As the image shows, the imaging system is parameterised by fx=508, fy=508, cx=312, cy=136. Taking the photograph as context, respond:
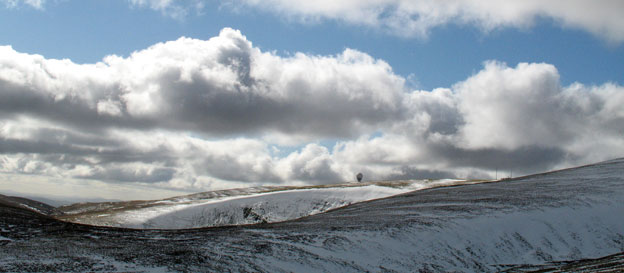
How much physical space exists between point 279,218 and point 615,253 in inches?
2357

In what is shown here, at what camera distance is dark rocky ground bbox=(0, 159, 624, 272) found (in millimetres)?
29469

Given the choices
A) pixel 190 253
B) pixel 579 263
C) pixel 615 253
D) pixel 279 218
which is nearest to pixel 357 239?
pixel 190 253

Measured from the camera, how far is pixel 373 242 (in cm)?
3775

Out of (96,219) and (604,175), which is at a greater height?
(604,175)

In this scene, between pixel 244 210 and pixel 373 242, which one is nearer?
pixel 373 242

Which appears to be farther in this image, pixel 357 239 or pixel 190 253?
pixel 357 239

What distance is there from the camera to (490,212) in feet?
161

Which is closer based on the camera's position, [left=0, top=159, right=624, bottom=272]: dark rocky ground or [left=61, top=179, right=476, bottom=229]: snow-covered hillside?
[left=0, top=159, right=624, bottom=272]: dark rocky ground

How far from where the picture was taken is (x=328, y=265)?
3206 centimetres

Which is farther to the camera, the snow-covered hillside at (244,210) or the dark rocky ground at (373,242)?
the snow-covered hillside at (244,210)

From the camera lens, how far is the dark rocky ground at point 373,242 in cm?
2947

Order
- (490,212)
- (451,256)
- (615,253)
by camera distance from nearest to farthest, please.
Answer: (451,256), (615,253), (490,212)

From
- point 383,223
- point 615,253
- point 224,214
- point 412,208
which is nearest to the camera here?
point 615,253

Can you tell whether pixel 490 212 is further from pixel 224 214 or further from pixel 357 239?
pixel 224 214
